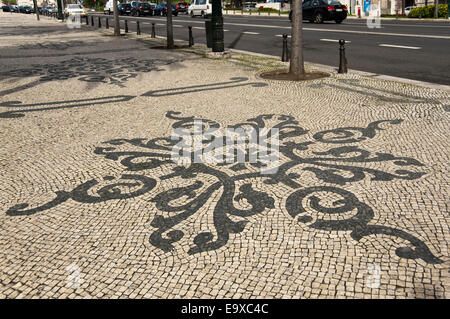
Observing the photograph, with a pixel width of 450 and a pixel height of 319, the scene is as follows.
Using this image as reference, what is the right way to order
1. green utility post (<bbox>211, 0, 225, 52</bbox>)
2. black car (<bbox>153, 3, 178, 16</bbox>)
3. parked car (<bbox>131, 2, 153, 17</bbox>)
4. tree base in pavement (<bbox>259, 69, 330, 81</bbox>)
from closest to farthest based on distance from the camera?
tree base in pavement (<bbox>259, 69, 330, 81</bbox>), green utility post (<bbox>211, 0, 225, 52</bbox>), parked car (<bbox>131, 2, 153, 17</bbox>), black car (<bbox>153, 3, 178, 16</bbox>)

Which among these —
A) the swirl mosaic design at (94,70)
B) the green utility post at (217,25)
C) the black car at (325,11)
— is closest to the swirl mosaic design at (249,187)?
the swirl mosaic design at (94,70)

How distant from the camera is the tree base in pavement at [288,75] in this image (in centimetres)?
1005

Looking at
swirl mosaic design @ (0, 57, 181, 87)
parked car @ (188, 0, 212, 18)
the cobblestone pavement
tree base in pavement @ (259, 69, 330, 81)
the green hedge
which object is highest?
parked car @ (188, 0, 212, 18)

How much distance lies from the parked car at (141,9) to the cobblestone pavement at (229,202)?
43.4 meters

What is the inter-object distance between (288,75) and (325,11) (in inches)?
818

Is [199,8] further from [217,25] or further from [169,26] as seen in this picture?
[217,25]

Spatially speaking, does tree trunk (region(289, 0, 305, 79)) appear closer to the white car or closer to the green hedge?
the green hedge

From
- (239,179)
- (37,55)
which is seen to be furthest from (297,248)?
(37,55)

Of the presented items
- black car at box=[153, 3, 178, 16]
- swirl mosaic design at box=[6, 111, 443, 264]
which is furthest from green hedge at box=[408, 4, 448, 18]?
swirl mosaic design at box=[6, 111, 443, 264]

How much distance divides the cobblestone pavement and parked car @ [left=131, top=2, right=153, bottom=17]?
142 ft

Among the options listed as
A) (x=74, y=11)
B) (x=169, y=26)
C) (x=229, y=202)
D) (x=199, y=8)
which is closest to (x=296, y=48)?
(x=229, y=202)

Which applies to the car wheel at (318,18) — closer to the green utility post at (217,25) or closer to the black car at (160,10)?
the green utility post at (217,25)

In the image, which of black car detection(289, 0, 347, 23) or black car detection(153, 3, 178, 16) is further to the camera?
black car detection(153, 3, 178, 16)

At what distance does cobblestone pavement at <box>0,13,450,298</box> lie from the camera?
2859mm
